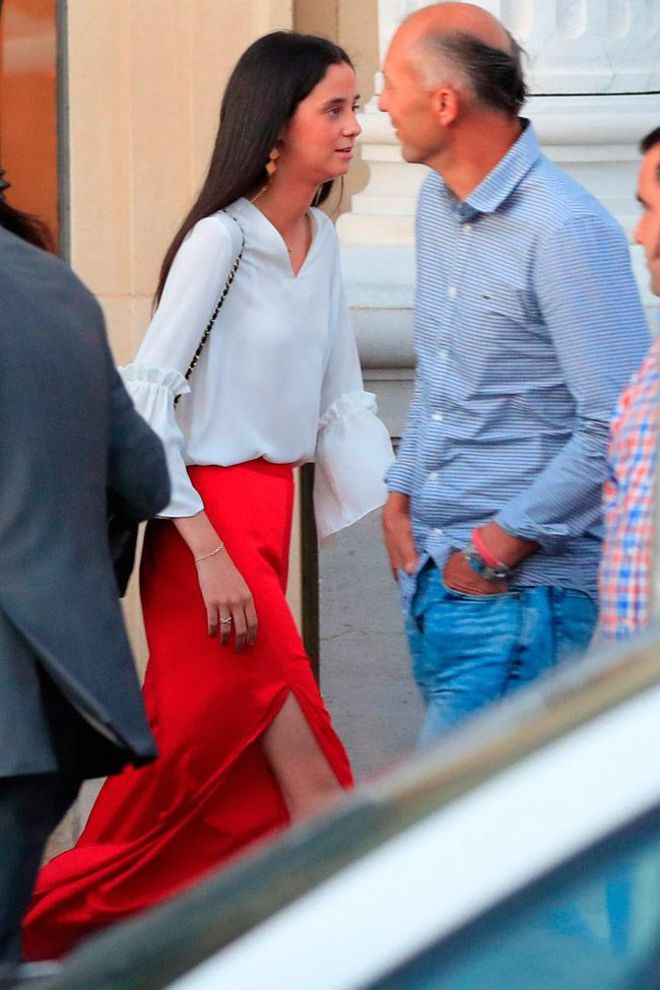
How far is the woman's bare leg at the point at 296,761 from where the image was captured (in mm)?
4012

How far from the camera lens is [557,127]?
5605 millimetres

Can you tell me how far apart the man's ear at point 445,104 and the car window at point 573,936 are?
8.15 ft

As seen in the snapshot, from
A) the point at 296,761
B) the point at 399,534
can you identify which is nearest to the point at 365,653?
the point at 296,761

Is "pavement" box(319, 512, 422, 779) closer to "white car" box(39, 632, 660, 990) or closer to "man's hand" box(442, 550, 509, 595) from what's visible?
"man's hand" box(442, 550, 509, 595)

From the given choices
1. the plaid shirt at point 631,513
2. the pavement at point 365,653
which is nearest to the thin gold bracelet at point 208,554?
the plaid shirt at point 631,513

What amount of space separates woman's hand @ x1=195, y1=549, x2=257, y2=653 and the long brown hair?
57 cm

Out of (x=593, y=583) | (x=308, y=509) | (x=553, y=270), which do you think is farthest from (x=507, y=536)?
(x=308, y=509)

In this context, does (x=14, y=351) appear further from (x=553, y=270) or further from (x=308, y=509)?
(x=308, y=509)

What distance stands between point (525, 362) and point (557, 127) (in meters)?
2.25

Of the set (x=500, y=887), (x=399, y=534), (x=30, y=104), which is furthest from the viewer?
(x=30, y=104)

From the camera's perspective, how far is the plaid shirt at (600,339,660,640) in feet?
9.61

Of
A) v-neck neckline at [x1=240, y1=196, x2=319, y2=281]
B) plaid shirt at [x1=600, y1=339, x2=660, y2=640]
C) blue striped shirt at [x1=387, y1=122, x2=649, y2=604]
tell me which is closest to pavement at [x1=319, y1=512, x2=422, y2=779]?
v-neck neckline at [x1=240, y1=196, x2=319, y2=281]

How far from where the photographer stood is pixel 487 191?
3553mm

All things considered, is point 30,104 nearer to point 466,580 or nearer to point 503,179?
point 503,179
